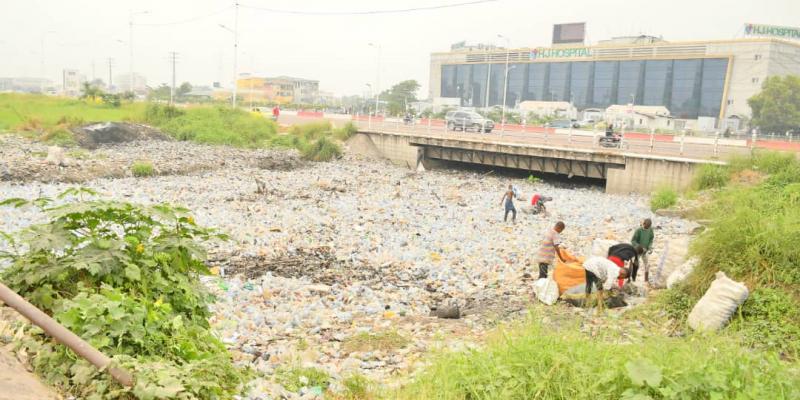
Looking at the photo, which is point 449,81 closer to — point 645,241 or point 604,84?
point 604,84

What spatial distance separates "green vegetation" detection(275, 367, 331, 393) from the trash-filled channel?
11 cm

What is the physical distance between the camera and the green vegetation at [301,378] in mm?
5496

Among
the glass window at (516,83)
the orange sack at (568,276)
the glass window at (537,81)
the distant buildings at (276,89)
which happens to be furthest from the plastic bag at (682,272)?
the distant buildings at (276,89)

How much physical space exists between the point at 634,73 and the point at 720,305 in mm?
75185

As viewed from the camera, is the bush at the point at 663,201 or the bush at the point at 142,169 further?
the bush at the point at 142,169

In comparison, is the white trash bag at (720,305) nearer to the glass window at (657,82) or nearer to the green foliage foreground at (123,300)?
the green foliage foreground at (123,300)

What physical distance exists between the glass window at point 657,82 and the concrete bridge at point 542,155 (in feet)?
164

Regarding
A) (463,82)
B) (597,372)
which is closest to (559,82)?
(463,82)

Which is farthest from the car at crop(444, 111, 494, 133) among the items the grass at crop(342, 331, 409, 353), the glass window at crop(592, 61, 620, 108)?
the glass window at crop(592, 61, 620, 108)

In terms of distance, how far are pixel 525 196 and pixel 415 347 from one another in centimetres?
1598

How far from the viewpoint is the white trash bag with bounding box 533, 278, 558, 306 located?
8915 millimetres

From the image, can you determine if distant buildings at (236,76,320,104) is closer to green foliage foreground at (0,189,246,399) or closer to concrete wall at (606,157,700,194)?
concrete wall at (606,157,700,194)

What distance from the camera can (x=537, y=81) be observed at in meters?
87.3

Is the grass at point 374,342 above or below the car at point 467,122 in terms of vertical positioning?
below
